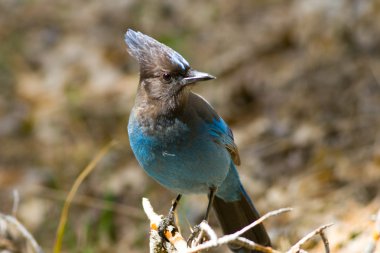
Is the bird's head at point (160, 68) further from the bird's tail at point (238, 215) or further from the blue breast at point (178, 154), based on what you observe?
the bird's tail at point (238, 215)

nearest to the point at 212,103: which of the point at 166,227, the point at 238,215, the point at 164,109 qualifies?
the point at 238,215

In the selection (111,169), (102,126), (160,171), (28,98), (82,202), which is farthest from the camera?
(28,98)

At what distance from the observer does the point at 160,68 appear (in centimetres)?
332

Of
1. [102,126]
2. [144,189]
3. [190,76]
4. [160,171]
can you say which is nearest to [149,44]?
[190,76]

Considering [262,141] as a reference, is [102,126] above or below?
above

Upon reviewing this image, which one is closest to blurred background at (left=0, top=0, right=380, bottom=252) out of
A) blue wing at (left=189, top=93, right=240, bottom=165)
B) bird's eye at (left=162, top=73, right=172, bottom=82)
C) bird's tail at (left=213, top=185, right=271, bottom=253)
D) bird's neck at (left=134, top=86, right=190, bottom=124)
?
bird's tail at (left=213, top=185, right=271, bottom=253)

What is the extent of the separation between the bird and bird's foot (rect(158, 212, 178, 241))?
16 centimetres

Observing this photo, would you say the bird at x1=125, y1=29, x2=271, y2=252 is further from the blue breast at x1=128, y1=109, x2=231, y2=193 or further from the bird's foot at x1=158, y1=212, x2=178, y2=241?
the bird's foot at x1=158, y1=212, x2=178, y2=241

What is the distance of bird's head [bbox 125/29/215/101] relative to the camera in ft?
10.8

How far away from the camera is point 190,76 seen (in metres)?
3.29

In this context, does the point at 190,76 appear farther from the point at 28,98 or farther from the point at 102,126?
the point at 28,98

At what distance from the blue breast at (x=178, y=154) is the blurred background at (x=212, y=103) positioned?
922 millimetres

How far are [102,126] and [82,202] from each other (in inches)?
37.0

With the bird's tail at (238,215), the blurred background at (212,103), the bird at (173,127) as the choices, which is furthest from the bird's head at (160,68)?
the blurred background at (212,103)
